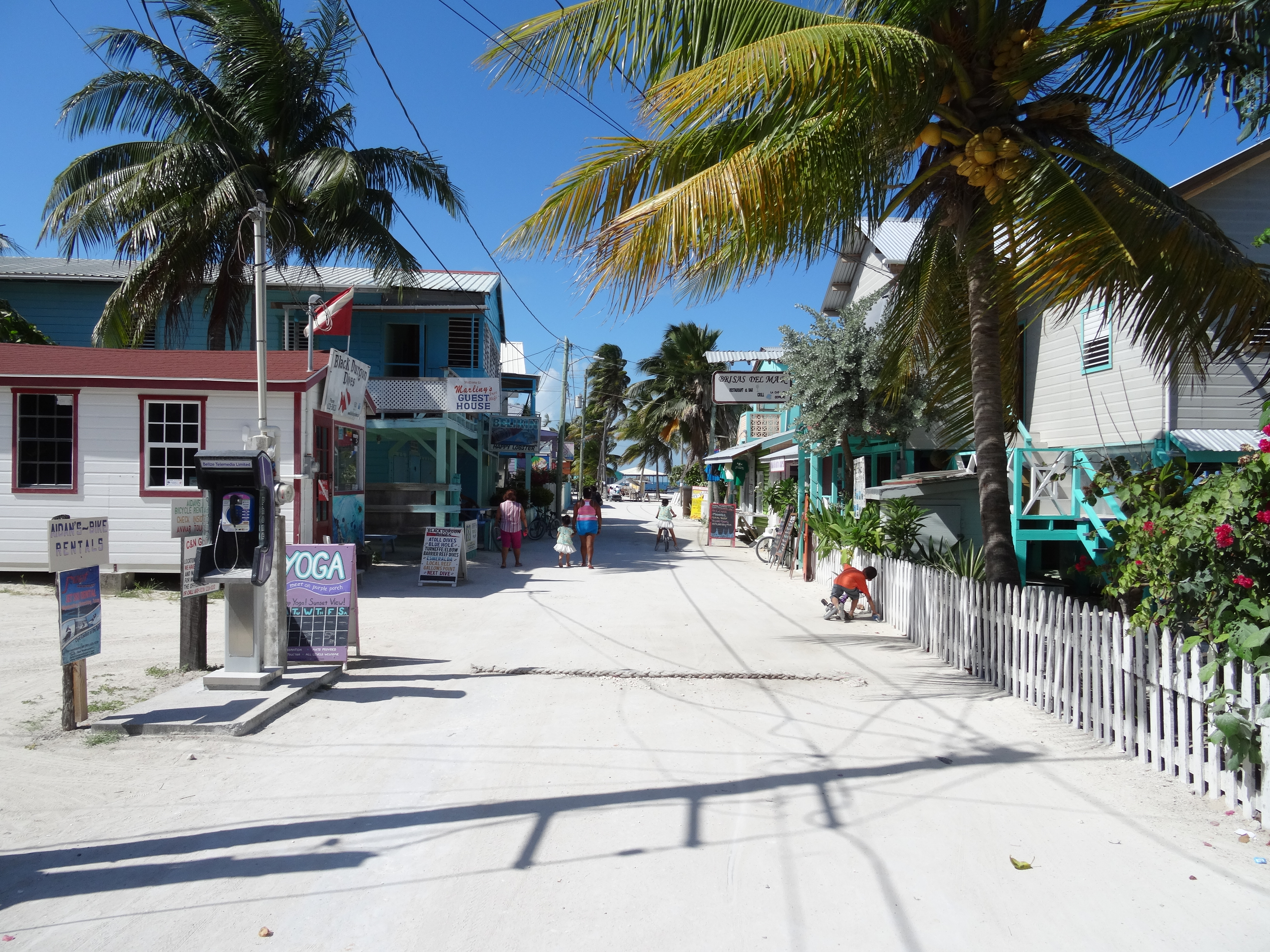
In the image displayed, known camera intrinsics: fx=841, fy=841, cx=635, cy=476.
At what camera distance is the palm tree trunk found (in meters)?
8.60

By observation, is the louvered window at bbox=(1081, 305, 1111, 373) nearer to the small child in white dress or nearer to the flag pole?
the small child in white dress

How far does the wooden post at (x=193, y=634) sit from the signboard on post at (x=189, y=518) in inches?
32.7

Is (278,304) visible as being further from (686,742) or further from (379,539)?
(686,742)

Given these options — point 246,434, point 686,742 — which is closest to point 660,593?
point 246,434

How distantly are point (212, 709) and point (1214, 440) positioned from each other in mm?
12538

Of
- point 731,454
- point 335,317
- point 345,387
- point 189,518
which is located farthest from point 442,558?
point 731,454

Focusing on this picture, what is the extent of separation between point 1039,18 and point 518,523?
12839 mm

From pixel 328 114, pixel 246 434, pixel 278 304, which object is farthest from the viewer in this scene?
pixel 278 304

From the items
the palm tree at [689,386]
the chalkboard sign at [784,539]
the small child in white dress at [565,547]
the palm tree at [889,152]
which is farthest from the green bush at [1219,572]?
the palm tree at [689,386]

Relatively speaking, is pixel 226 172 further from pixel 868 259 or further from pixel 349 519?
pixel 868 259

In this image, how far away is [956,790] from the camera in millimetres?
5184

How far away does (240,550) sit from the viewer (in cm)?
726

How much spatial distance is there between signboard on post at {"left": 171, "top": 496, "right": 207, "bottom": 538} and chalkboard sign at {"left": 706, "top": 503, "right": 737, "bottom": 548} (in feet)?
61.4

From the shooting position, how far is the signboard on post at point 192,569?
713 centimetres
